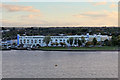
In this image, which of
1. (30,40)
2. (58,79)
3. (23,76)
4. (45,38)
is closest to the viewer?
(58,79)

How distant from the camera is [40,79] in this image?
11.5m

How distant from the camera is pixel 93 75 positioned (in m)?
12.6

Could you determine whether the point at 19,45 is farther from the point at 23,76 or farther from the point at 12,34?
the point at 23,76

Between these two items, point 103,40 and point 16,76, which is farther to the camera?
point 103,40

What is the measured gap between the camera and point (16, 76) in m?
12.4

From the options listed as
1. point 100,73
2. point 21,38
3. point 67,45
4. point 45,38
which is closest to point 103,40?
point 67,45

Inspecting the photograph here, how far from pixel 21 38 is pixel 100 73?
35.9 meters

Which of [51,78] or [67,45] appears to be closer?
[51,78]

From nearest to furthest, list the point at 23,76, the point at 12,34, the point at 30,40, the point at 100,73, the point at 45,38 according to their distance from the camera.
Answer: the point at 23,76, the point at 100,73, the point at 45,38, the point at 30,40, the point at 12,34

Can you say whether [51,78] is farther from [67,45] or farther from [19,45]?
[19,45]


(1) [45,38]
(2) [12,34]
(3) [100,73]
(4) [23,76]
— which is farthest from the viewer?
(2) [12,34]

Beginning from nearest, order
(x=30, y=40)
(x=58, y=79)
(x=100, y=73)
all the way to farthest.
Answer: (x=58, y=79) → (x=100, y=73) → (x=30, y=40)

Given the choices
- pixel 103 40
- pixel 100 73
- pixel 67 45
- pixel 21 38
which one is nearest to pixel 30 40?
pixel 21 38

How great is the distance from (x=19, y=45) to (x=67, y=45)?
26.1ft
